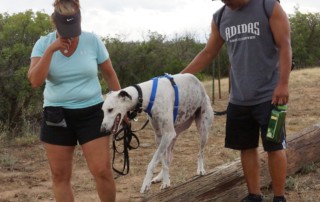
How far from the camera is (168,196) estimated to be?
14.8 feet

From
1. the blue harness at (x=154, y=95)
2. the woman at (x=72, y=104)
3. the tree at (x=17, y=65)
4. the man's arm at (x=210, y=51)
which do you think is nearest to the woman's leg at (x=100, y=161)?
the woman at (x=72, y=104)

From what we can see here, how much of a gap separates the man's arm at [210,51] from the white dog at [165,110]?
0.37ft

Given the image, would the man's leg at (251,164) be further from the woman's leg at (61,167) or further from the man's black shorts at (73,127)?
the woman's leg at (61,167)

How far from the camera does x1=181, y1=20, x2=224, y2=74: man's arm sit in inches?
179

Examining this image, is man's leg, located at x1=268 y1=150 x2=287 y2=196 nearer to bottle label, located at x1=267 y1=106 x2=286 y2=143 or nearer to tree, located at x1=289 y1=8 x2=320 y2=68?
bottle label, located at x1=267 y1=106 x2=286 y2=143

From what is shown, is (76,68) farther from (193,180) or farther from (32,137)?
(32,137)

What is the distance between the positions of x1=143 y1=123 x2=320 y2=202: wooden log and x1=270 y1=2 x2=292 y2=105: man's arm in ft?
4.29

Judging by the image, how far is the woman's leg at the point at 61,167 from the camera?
4023 millimetres

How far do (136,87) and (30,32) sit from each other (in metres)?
8.30

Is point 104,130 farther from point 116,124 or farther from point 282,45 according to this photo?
point 282,45

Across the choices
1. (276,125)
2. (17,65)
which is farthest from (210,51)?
(17,65)

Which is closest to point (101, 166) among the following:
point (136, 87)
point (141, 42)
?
point (136, 87)

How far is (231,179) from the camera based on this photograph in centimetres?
516

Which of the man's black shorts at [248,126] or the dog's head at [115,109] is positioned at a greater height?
the dog's head at [115,109]
